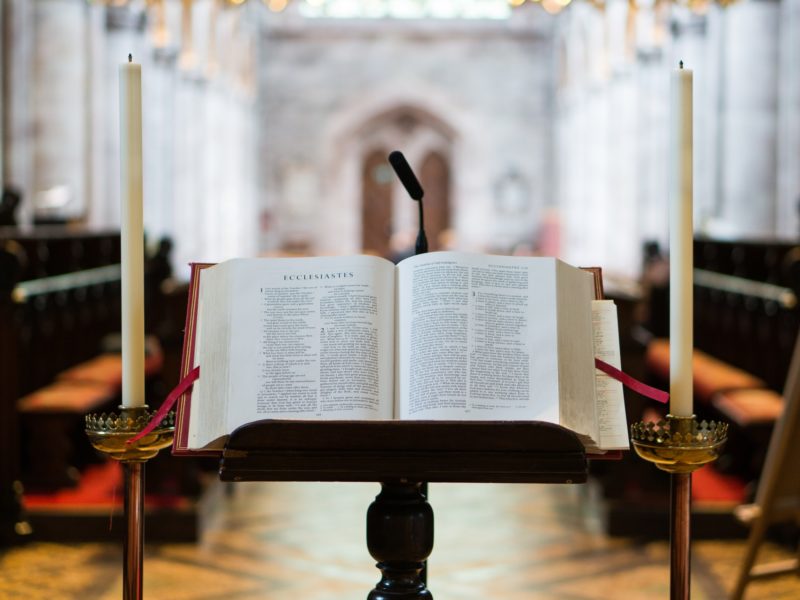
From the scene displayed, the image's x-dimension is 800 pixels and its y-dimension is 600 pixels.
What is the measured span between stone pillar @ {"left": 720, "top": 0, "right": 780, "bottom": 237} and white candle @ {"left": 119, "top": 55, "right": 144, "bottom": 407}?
418 inches

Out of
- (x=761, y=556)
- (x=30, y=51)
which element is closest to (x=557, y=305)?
(x=761, y=556)

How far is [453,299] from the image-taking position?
180 centimetres

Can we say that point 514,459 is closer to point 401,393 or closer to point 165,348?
point 401,393

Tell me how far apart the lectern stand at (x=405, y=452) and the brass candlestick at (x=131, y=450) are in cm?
20

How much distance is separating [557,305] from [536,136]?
22.5 metres

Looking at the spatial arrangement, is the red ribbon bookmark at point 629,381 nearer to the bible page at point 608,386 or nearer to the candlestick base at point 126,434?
the bible page at point 608,386

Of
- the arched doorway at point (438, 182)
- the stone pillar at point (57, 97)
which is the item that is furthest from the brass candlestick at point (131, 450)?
the arched doorway at point (438, 182)

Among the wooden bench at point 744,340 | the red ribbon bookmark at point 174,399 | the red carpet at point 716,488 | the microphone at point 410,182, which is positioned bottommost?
the red carpet at point 716,488

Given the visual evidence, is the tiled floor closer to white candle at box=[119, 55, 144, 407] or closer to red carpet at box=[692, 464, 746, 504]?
red carpet at box=[692, 464, 746, 504]

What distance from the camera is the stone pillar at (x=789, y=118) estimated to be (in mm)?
11227

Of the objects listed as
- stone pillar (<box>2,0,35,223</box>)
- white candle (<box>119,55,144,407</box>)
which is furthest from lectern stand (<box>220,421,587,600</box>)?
stone pillar (<box>2,0,35,223</box>)

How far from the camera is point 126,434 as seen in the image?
184cm

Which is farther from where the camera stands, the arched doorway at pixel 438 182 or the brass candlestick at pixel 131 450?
the arched doorway at pixel 438 182

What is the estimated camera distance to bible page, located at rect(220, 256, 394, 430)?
1.78m
